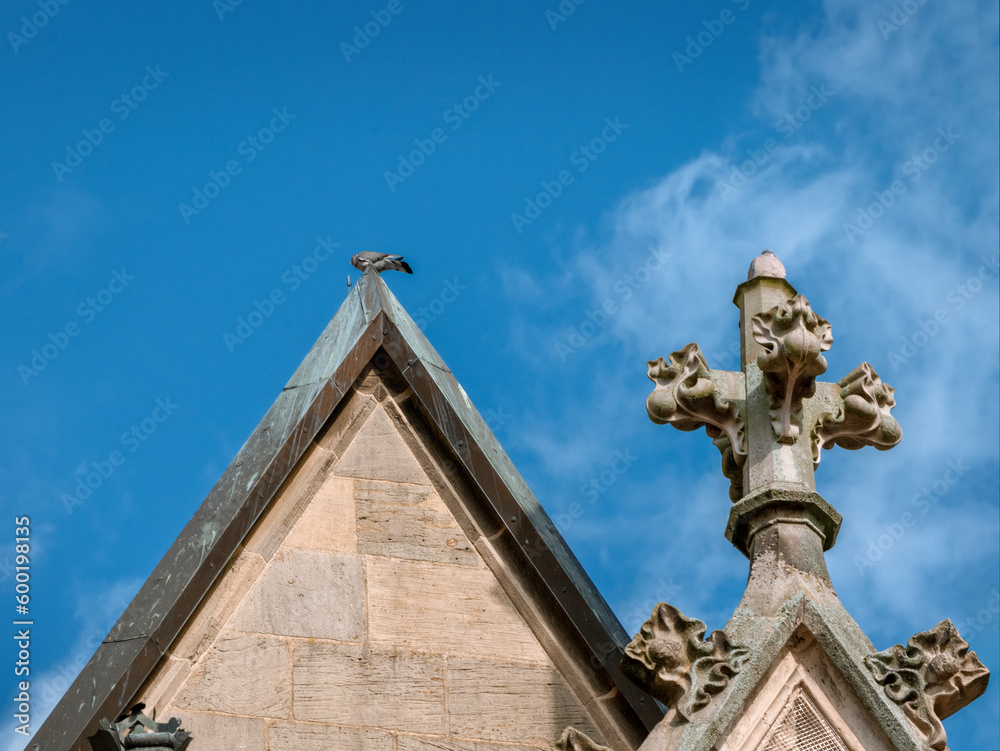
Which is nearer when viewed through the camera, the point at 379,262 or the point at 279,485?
the point at 279,485

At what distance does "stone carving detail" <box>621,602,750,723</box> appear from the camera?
23.0 feet

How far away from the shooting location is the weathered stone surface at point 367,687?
25.5 feet

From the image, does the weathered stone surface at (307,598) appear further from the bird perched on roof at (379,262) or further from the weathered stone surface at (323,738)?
the bird perched on roof at (379,262)

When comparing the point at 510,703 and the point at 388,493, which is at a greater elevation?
the point at 388,493

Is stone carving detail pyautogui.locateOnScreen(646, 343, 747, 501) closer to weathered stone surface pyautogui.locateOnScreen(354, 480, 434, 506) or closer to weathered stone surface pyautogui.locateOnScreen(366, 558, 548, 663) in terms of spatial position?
weathered stone surface pyautogui.locateOnScreen(366, 558, 548, 663)

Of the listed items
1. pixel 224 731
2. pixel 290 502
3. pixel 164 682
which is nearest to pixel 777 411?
pixel 290 502

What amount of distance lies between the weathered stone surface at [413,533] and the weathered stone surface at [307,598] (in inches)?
5.9

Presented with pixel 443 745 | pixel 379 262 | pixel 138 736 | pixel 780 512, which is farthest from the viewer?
pixel 379 262

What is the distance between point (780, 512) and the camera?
7582mm

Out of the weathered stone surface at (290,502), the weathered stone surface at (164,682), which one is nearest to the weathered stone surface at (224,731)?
the weathered stone surface at (164,682)

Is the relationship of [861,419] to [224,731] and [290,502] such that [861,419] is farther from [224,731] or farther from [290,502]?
[224,731]

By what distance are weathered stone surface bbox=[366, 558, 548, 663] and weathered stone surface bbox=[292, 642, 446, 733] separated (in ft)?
0.35

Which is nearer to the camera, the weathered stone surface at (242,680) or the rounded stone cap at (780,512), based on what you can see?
the rounded stone cap at (780,512)

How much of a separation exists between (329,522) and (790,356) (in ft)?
7.23
